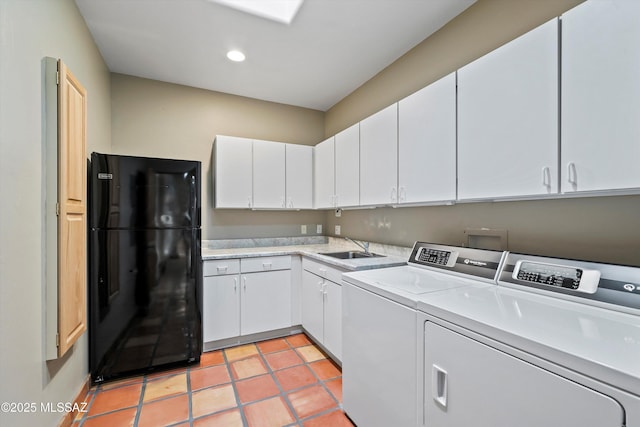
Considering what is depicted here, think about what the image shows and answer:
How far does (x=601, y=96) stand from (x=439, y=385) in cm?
129

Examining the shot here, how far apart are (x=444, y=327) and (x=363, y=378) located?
697 millimetres

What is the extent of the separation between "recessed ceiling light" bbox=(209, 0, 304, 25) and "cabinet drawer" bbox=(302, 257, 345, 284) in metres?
1.91

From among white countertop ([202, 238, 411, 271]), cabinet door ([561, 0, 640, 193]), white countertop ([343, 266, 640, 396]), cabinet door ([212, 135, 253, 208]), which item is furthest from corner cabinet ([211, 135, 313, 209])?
cabinet door ([561, 0, 640, 193])

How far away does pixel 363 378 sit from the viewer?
62.4 inches

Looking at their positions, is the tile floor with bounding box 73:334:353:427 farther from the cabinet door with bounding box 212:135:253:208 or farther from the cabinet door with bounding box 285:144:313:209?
the cabinet door with bounding box 285:144:313:209

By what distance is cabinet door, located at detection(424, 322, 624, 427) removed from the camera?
763 millimetres

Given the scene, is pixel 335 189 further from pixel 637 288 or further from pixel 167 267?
pixel 637 288

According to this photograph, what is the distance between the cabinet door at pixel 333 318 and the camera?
222 cm

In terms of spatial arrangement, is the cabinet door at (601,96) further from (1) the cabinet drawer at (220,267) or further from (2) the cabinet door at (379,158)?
(1) the cabinet drawer at (220,267)

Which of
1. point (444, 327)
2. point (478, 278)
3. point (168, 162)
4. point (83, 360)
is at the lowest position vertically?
point (83, 360)

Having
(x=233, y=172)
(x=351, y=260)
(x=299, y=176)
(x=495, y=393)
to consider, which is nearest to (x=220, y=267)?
(x=233, y=172)

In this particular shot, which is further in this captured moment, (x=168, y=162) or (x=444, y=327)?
(x=168, y=162)

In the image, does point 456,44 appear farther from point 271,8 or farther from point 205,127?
point 205,127

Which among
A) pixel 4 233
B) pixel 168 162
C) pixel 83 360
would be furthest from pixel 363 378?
pixel 168 162
